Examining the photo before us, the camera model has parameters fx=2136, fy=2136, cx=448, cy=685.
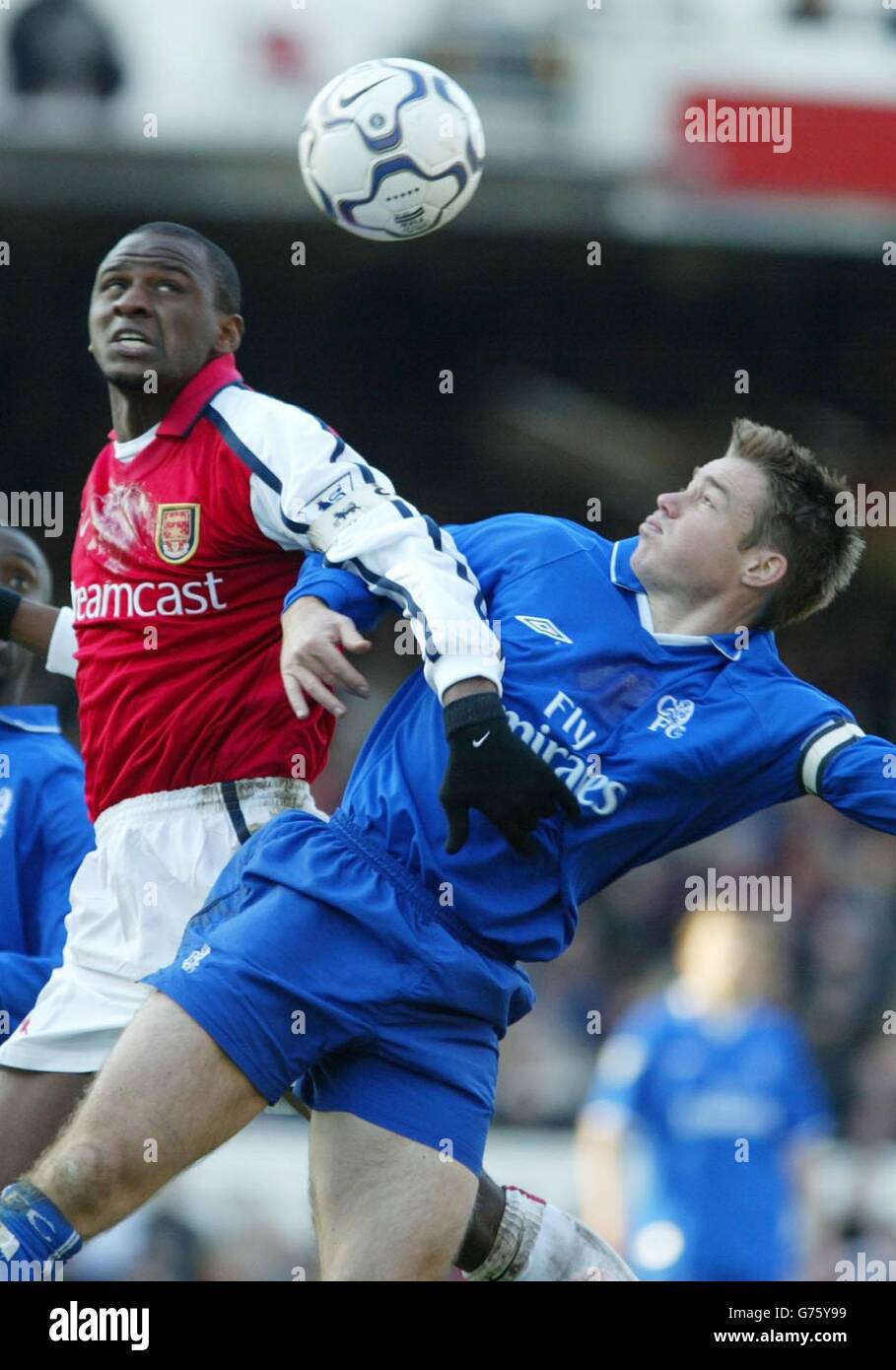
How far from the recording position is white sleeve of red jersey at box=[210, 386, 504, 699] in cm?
418

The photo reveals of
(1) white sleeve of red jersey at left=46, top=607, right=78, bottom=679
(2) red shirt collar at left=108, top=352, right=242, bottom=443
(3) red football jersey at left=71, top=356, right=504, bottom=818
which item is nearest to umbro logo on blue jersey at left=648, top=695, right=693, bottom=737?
(3) red football jersey at left=71, top=356, right=504, bottom=818

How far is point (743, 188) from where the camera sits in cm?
1305

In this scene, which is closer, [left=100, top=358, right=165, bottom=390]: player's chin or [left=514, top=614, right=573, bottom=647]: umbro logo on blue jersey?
[left=514, top=614, right=573, bottom=647]: umbro logo on blue jersey

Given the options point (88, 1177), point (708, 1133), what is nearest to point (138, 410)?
point (88, 1177)

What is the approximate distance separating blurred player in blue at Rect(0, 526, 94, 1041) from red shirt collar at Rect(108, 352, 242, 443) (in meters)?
0.89

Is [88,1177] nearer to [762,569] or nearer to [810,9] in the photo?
[762,569]

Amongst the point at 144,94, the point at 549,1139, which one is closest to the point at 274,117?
the point at 144,94

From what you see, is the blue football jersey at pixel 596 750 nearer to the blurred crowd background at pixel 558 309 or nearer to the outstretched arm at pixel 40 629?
the outstretched arm at pixel 40 629

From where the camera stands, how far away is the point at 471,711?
412 centimetres

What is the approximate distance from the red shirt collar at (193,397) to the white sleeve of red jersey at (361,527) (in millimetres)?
46

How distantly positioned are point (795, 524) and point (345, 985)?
1.40 metres

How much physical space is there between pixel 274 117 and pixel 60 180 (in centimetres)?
146

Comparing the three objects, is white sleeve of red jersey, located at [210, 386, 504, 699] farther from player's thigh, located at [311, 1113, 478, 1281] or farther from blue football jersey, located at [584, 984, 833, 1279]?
blue football jersey, located at [584, 984, 833, 1279]

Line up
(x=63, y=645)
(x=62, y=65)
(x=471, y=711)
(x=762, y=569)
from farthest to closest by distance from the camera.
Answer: (x=62, y=65) → (x=63, y=645) → (x=762, y=569) → (x=471, y=711)
